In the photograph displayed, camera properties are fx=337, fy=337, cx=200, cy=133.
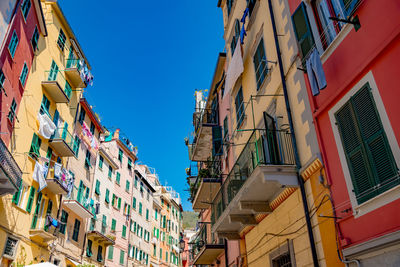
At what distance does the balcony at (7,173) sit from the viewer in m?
14.1

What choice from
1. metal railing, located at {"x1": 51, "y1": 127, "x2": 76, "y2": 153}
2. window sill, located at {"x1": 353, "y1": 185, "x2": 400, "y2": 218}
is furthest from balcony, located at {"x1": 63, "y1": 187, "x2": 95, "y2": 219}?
window sill, located at {"x1": 353, "y1": 185, "x2": 400, "y2": 218}

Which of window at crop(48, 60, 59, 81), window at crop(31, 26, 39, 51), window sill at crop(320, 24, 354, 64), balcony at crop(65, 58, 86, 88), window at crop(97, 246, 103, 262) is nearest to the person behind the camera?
window sill at crop(320, 24, 354, 64)

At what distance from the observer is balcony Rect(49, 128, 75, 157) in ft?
72.4

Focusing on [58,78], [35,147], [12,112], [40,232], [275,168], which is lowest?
[275,168]

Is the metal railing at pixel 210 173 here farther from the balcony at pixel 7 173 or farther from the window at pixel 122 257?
the window at pixel 122 257

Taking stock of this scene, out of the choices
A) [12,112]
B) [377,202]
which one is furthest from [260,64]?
[12,112]

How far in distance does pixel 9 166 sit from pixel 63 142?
24.4 ft

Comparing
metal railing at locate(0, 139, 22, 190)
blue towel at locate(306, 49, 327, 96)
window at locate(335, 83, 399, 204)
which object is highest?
metal railing at locate(0, 139, 22, 190)

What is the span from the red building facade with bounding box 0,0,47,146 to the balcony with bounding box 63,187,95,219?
7.85 metres

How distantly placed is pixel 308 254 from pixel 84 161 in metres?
24.1

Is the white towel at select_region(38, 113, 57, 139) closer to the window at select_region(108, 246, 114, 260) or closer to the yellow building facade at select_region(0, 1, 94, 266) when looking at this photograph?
the yellow building facade at select_region(0, 1, 94, 266)

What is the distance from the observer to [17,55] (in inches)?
689

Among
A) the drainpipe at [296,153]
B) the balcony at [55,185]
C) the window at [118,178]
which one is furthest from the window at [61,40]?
the drainpipe at [296,153]

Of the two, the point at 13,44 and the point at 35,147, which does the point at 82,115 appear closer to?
the point at 35,147
